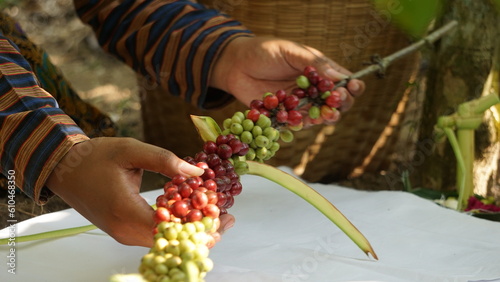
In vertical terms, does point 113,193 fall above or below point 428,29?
below

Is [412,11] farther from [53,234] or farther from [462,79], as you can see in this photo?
[53,234]

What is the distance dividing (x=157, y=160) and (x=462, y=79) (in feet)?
3.30

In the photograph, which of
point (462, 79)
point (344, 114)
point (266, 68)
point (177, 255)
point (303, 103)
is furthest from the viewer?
point (344, 114)

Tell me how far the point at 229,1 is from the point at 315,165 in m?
0.60

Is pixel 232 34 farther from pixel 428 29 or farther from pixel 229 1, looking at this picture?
Answer: pixel 428 29

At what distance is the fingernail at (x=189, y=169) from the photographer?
815 millimetres

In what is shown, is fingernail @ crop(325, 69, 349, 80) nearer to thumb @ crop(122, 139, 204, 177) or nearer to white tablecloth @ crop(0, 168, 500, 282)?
white tablecloth @ crop(0, 168, 500, 282)

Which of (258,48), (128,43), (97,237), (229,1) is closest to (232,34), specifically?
(258,48)

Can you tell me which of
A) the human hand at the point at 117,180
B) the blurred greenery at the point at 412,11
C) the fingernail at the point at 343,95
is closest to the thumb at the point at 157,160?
the human hand at the point at 117,180

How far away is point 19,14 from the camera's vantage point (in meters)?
3.21

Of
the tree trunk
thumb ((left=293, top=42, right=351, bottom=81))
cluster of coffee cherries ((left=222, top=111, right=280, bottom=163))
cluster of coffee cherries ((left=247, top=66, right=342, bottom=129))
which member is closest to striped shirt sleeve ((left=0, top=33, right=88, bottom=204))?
cluster of coffee cherries ((left=222, top=111, right=280, bottom=163))

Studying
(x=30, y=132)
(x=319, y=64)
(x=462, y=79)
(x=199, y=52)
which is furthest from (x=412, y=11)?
(x=30, y=132)

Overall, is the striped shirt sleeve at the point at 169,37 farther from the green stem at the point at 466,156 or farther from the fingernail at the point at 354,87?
the green stem at the point at 466,156

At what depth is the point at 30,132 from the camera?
0.96 meters
